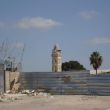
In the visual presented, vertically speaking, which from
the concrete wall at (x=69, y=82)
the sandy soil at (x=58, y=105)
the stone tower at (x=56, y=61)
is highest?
the stone tower at (x=56, y=61)

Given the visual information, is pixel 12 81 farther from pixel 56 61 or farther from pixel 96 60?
pixel 96 60

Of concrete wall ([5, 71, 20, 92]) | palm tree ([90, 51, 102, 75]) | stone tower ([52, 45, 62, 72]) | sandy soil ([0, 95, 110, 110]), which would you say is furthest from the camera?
palm tree ([90, 51, 102, 75])

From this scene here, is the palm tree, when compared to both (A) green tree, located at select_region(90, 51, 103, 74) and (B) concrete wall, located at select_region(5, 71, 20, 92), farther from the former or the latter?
(B) concrete wall, located at select_region(5, 71, 20, 92)

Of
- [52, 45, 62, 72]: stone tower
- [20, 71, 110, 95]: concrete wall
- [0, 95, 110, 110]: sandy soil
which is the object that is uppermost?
[52, 45, 62, 72]: stone tower

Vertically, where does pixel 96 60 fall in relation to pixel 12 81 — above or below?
above

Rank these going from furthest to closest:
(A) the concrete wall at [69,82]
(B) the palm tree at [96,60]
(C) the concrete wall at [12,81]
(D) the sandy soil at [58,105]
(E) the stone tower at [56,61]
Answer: (B) the palm tree at [96,60], (E) the stone tower at [56,61], (C) the concrete wall at [12,81], (A) the concrete wall at [69,82], (D) the sandy soil at [58,105]

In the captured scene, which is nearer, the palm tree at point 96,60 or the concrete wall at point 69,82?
the concrete wall at point 69,82

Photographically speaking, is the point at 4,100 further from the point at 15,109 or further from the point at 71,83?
the point at 71,83

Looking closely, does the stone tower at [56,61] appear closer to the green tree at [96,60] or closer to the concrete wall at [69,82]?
the concrete wall at [69,82]

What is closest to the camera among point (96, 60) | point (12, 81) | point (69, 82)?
point (69, 82)

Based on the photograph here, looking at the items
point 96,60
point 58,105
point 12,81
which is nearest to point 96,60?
point 96,60

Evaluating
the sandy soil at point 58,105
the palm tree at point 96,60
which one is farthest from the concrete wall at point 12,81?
the palm tree at point 96,60

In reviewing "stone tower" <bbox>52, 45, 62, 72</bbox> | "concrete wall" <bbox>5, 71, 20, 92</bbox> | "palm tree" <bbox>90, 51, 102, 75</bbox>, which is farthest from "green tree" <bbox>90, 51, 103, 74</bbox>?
"concrete wall" <bbox>5, 71, 20, 92</bbox>

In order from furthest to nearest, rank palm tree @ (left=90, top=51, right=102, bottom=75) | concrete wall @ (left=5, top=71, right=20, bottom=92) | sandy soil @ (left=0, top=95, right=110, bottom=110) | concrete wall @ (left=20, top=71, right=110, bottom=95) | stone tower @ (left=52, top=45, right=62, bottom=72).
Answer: palm tree @ (left=90, top=51, right=102, bottom=75) → stone tower @ (left=52, top=45, right=62, bottom=72) → concrete wall @ (left=5, top=71, right=20, bottom=92) → concrete wall @ (left=20, top=71, right=110, bottom=95) → sandy soil @ (left=0, top=95, right=110, bottom=110)
